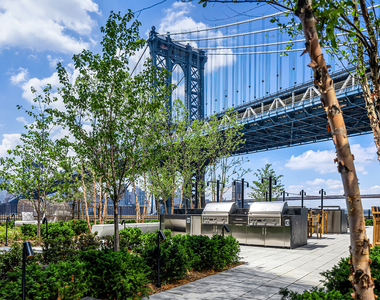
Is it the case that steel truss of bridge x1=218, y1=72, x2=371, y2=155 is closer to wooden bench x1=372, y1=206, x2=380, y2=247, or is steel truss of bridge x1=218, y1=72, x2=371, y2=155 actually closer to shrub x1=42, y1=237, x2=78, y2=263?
wooden bench x1=372, y1=206, x2=380, y2=247

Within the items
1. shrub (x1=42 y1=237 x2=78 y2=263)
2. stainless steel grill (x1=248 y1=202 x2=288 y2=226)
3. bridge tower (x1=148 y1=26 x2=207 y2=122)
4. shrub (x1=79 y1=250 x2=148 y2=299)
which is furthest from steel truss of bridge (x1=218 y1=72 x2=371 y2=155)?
shrub (x1=79 y1=250 x2=148 y2=299)

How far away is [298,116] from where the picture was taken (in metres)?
32.3

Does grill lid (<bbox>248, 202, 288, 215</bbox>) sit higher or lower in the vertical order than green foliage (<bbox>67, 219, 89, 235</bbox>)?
higher

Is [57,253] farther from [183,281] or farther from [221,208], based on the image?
[221,208]

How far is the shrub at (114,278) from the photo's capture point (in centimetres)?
487

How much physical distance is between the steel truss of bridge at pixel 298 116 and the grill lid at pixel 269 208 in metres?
17.1

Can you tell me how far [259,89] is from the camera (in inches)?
1809

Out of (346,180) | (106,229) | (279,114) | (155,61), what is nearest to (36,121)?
(106,229)

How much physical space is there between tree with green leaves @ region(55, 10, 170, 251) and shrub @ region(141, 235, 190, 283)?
1.49 m

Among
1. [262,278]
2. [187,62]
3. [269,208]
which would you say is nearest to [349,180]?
[262,278]

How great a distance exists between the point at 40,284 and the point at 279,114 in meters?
30.8

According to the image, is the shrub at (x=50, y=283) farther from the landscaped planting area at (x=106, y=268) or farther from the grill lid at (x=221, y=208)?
the grill lid at (x=221, y=208)

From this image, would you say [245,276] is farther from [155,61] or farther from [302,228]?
[155,61]

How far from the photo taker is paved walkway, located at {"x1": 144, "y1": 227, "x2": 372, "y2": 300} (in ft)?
17.4
